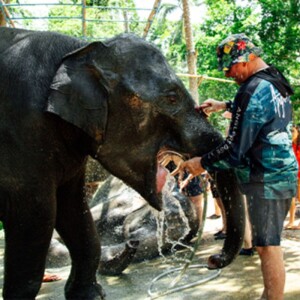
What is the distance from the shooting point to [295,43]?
1888cm

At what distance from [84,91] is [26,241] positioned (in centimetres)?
93

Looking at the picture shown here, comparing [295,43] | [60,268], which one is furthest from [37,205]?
[295,43]

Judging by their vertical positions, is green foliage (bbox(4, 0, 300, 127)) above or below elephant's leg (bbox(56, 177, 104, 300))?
above

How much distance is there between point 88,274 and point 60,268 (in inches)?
70.5

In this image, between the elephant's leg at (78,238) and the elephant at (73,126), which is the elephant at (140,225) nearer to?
the elephant's leg at (78,238)

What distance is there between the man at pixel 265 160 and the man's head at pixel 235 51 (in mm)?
141

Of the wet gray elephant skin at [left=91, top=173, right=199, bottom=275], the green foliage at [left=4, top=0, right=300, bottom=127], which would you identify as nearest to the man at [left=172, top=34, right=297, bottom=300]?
the wet gray elephant skin at [left=91, top=173, right=199, bottom=275]

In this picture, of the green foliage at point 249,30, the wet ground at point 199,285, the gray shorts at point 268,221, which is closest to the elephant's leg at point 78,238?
the wet ground at point 199,285

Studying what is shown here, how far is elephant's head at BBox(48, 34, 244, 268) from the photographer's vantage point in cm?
313

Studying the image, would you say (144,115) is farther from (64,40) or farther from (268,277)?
(268,277)

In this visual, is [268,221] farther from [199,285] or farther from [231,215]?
[199,285]

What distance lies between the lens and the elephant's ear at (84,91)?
308 cm

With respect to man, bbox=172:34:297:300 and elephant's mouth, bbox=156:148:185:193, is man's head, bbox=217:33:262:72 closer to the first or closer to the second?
man, bbox=172:34:297:300

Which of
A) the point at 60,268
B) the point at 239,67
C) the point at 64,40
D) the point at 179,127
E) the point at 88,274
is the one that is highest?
the point at 64,40
